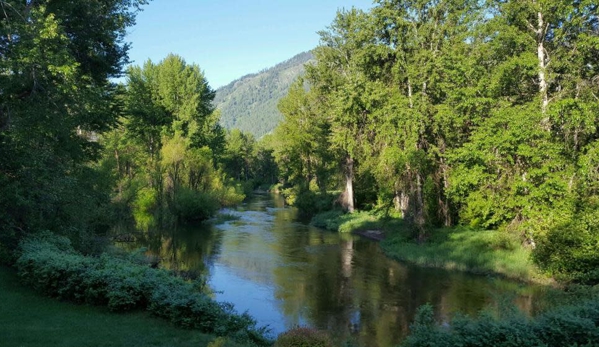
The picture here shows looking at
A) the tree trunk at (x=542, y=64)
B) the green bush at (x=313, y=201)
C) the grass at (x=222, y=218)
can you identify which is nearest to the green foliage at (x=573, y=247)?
the tree trunk at (x=542, y=64)

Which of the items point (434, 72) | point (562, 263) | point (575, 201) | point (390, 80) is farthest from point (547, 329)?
point (390, 80)

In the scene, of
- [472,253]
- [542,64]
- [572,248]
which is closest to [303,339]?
[572,248]

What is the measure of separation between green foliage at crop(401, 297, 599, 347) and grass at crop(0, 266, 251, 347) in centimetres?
434

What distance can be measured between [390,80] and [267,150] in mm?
77502

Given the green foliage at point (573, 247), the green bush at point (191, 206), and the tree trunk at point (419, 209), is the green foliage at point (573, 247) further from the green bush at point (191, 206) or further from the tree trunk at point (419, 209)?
the green bush at point (191, 206)

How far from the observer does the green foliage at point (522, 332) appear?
26.1ft

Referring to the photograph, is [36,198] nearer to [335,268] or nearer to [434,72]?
[335,268]

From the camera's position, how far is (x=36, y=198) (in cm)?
1603

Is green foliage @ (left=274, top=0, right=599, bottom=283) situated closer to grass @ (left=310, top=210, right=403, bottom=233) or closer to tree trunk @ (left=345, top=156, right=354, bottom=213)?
grass @ (left=310, top=210, right=403, bottom=233)

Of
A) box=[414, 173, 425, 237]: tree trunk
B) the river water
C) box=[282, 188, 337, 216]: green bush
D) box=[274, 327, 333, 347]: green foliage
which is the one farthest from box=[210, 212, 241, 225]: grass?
box=[274, 327, 333, 347]: green foliage

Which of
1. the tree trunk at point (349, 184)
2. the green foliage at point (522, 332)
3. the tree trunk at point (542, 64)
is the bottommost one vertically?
the green foliage at point (522, 332)

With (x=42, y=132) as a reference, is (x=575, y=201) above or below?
below

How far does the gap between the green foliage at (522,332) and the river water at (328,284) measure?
2021mm

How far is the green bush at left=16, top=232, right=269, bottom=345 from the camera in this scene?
10.7 metres
